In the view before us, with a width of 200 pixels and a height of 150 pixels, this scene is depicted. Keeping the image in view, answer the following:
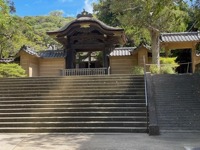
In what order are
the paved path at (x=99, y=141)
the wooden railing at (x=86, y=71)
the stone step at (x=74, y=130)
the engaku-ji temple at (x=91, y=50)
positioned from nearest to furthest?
1. the paved path at (x=99, y=141)
2. the stone step at (x=74, y=130)
3. the engaku-ji temple at (x=91, y=50)
4. the wooden railing at (x=86, y=71)

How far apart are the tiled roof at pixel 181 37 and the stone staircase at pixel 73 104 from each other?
8.49 meters

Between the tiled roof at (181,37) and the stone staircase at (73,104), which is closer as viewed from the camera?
the stone staircase at (73,104)

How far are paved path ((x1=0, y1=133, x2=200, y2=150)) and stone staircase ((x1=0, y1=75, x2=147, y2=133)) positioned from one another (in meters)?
0.79

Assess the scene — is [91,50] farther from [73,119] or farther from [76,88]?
[73,119]

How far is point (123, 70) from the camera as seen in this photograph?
21.5m

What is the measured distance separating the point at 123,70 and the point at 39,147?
1474 centimetres

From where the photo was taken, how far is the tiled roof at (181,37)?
21.2m

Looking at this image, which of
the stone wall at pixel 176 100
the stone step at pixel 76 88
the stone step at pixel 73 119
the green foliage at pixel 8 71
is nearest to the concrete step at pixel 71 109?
the stone step at pixel 73 119

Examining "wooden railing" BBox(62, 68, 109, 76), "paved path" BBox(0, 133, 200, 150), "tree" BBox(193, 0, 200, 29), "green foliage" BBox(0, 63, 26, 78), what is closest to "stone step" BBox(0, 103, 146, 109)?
"paved path" BBox(0, 133, 200, 150)

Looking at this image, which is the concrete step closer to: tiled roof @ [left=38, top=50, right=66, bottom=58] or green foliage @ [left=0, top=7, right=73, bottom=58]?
green foliage @ [left=0, top=7, right=73, bottom=58]

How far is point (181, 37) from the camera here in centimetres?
2144

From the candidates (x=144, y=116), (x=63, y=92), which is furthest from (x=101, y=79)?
(x=144, y=116)

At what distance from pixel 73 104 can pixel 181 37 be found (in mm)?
12907

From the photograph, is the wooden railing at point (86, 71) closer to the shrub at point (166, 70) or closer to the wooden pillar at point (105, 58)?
the wooden pillar at point (105, 58)
